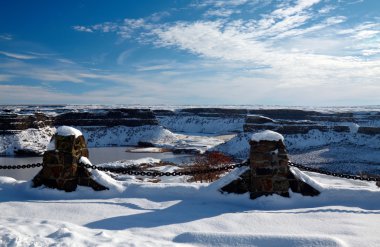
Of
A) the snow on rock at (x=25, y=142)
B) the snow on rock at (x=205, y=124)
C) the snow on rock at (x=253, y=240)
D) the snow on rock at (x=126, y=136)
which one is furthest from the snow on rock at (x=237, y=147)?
the snow on rock at (x=253, y=240)

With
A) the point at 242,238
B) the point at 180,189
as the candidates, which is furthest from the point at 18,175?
the point at 242,238

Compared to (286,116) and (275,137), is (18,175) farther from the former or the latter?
(286,116)

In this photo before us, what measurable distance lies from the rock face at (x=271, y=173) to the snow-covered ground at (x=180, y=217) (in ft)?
0.51

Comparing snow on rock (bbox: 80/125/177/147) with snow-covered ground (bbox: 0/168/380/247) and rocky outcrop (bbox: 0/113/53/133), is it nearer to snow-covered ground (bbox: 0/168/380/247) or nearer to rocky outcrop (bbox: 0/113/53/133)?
Answer: rocky outcrop (bbox: 0/113/53/133)

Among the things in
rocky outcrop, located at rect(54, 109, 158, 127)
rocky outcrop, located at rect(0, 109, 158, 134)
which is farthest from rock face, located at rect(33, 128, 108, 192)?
rocky outcrop, located at rect(54, 109, 158, 127)

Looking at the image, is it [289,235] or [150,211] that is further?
[150,211]

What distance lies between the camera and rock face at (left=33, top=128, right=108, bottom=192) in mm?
7938

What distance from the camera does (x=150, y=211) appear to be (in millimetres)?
6738

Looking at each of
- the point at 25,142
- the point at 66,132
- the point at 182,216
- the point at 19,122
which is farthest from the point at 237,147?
the point at 182,216

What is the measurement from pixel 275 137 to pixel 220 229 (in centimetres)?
236

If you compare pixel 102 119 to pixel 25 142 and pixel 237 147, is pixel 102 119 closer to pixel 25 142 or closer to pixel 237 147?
pixel 25 142

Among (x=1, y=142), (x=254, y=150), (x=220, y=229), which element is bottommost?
(x=1, y=142)

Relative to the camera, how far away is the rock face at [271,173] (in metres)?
7.31

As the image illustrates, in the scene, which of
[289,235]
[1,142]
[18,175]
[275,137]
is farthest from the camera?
[1,142]
